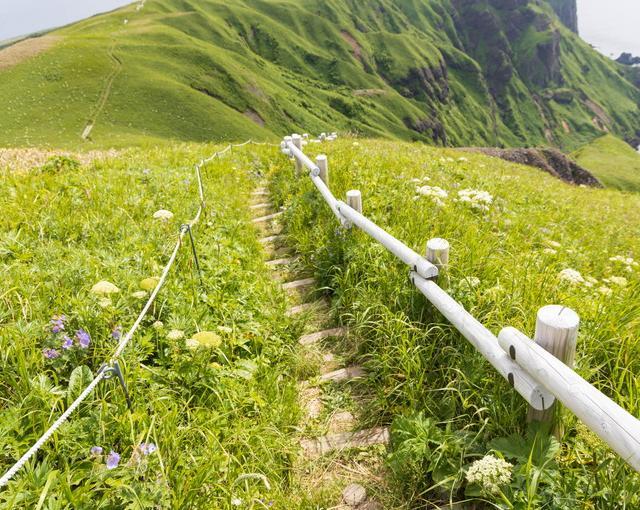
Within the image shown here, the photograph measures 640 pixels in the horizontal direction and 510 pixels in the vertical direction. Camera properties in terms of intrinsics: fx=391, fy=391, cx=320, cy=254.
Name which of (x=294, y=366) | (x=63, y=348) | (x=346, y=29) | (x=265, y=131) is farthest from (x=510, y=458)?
(x=346, y=29)

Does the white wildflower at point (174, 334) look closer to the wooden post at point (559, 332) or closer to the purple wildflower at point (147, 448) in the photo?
the purple wildflower at point (147, 448)

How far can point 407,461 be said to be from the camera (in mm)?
2971

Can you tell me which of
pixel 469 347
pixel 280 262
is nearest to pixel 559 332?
pixel 469 347

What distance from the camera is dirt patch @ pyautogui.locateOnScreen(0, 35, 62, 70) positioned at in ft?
256

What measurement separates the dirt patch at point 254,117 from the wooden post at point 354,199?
94.5 meters

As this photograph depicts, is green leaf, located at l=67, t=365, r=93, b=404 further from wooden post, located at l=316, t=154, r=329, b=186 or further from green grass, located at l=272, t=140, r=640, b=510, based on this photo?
wooden post, located at l=316, t=154, r=329, b=186

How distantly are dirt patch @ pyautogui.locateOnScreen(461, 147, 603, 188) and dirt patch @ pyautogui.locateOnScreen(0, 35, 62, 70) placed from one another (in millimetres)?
92316

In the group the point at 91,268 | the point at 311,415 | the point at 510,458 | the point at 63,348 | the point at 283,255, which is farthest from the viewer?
the point at 283,255

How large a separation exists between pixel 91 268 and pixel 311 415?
112 inches

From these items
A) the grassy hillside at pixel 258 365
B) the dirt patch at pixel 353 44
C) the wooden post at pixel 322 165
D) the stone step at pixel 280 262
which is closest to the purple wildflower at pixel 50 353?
the grassy hillside at pixel 258 365

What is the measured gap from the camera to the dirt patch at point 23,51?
78.1m

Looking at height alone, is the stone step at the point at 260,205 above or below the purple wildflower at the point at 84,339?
below

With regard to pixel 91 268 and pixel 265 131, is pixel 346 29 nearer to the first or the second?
pixel 265 131

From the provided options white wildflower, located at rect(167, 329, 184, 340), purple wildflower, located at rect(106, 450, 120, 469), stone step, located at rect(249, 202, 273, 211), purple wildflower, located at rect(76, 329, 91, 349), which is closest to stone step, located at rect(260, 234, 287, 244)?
stone step, located at rect(249, 202, 273, 211)
